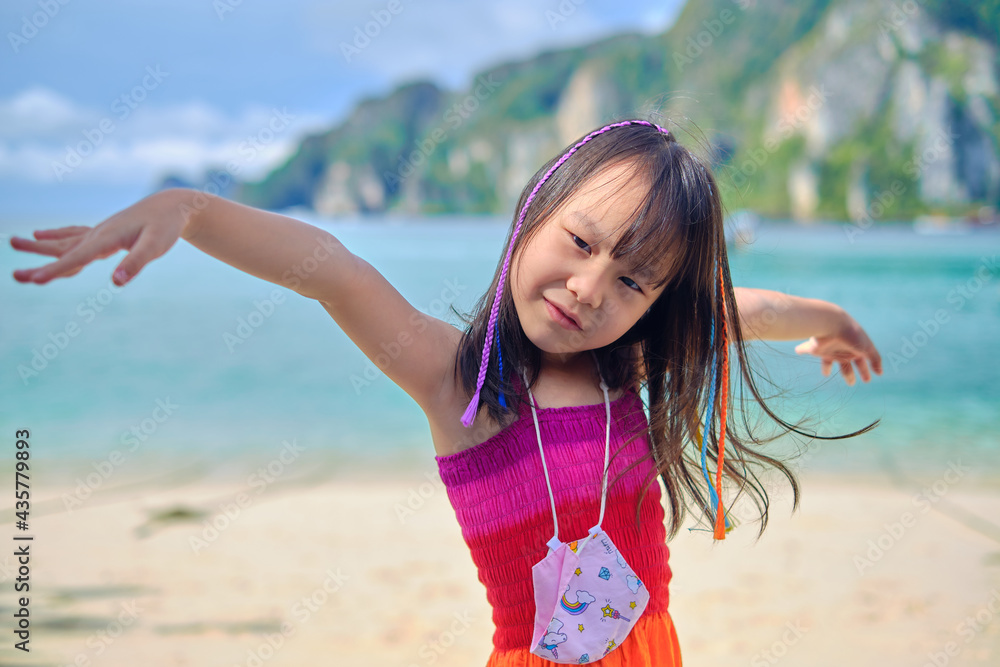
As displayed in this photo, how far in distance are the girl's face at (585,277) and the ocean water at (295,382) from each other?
0.40 metres

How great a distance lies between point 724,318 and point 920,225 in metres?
57.9

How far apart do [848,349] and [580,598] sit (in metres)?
1.10

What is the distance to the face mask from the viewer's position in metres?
1.40

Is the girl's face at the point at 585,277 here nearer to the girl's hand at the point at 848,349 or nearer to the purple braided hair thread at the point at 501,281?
the purple braided hair thread at the point at 501,281

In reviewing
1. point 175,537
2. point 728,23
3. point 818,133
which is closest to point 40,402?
point 175,537

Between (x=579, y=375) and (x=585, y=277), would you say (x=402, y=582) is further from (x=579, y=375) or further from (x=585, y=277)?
(x=585, y=277)

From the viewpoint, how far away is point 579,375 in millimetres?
1614

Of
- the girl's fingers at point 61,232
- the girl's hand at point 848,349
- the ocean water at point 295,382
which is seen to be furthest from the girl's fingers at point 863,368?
the girl's fingers at point 61,232

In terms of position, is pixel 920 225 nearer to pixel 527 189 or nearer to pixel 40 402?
pixel 40 402

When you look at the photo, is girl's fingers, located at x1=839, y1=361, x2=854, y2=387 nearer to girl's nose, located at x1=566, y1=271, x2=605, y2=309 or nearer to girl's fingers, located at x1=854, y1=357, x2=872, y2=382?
girl's fingers, located at x1=854, y1=357, x2=872, y2=382

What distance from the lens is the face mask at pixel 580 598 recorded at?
1.40m

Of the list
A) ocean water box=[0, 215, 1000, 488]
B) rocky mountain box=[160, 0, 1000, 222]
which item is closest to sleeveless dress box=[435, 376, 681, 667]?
ocean water box=[0, 215, 1000, 488]

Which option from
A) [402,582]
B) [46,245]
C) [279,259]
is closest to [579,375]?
[279,259]

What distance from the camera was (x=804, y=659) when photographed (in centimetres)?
395
